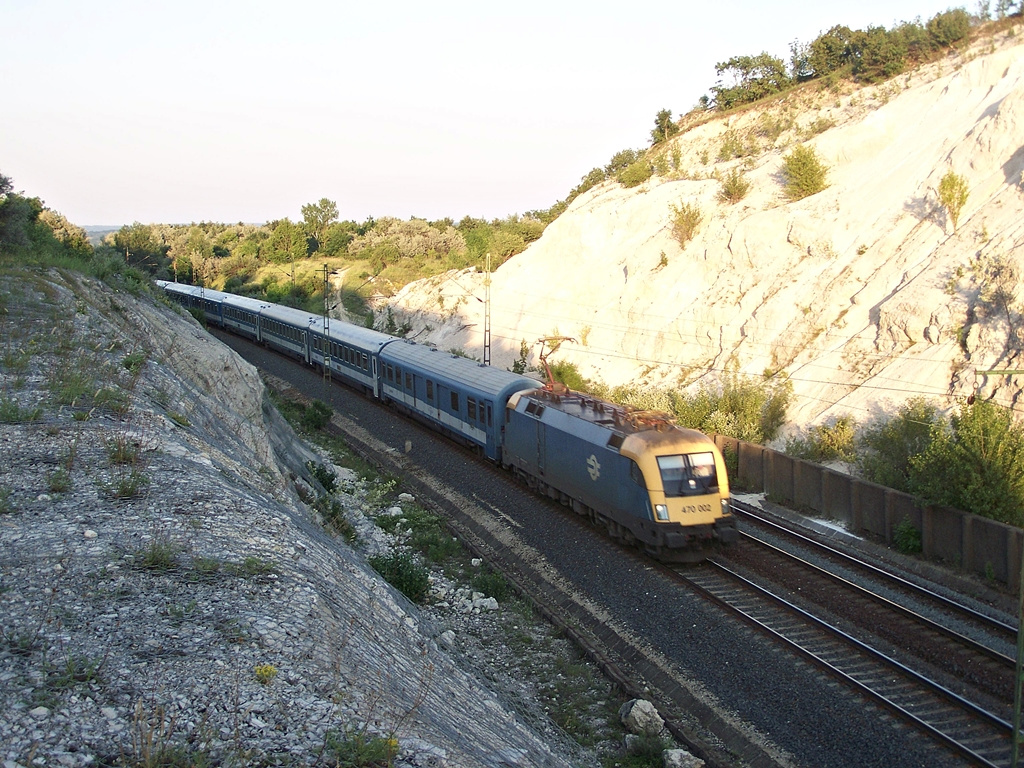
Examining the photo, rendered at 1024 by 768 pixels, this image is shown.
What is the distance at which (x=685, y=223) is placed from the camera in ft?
123

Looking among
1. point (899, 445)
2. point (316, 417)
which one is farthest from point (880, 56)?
point (316, 417)

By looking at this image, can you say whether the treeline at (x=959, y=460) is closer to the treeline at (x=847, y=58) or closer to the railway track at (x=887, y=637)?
the railway track at (x=887, y=637)

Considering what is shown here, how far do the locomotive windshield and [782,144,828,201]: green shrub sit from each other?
23.3m

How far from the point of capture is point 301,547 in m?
9.94

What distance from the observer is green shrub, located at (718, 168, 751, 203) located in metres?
37.3

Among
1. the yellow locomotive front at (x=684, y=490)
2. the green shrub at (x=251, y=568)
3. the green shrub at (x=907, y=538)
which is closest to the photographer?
the green shrub at (x=251, y=568)

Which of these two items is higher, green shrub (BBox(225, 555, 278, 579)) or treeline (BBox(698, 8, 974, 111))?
treeline (BBox(698, 8, 974, 111))

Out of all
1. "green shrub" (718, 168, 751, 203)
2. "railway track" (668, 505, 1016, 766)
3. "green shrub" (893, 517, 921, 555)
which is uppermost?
"green shrub" (718, 168, 751, 203)

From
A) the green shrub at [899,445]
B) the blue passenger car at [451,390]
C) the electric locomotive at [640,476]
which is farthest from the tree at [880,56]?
the electric locomotive at [640,476]

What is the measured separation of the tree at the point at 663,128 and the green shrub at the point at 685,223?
15134mm

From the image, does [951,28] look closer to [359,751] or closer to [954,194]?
[954,194]

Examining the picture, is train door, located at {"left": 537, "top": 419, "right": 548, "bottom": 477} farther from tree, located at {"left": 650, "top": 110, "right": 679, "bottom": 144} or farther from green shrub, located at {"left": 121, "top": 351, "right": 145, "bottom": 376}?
tree, located at {"left": 650, "top": 110, "right": 679, "bottom": 144}

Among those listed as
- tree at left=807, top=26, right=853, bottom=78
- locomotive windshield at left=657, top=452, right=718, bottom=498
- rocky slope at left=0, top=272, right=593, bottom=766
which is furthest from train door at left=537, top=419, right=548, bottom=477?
tree at left=807, top=26, right=853, bottom=78

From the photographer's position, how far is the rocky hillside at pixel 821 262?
77.5ft
